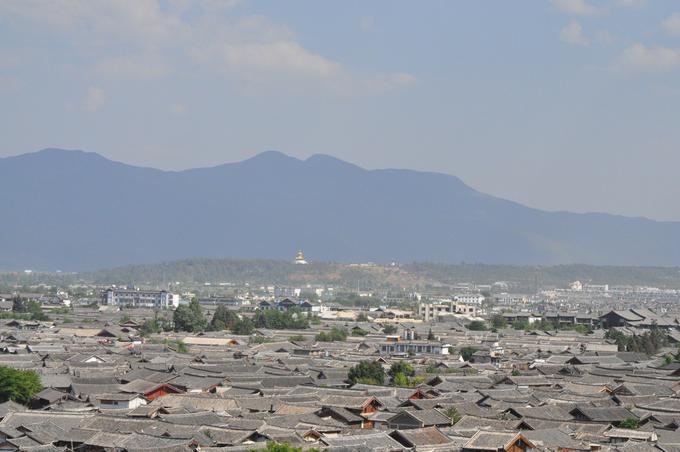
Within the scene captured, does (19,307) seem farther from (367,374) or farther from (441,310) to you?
(367,374)

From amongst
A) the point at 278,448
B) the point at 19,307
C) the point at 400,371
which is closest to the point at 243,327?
the point at 19,307

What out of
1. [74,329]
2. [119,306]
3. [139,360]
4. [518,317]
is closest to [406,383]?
[139,360]

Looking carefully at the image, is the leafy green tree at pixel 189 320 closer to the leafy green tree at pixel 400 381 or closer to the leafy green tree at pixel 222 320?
the leafy green tree at pixel 222 320

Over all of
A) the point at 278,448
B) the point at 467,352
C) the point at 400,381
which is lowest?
the point at 278,448

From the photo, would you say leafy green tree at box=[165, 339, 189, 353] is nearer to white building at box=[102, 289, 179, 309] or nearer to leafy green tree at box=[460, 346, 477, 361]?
leafy green tree at box=[460, 346, 477, 361]

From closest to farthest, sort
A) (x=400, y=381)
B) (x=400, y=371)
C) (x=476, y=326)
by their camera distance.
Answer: (x=400, y=381), (x=400, y=371), (x=476, y=326)
